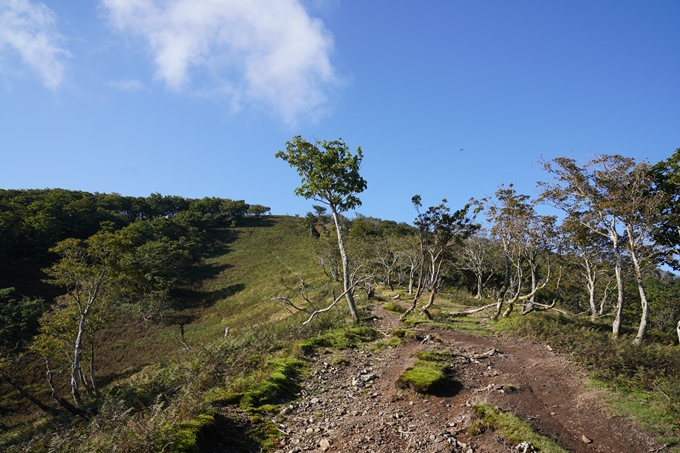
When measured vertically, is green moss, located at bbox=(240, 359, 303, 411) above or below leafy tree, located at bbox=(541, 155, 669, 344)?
below

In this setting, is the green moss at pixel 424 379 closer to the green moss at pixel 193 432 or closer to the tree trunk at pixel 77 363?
the green moss at pixel 193 432

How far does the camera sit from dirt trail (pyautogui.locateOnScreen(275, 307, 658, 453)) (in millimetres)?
7266

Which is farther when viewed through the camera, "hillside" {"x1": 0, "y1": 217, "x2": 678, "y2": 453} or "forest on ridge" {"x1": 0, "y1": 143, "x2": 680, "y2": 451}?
"forest on ridge" {"x1": 0, "y1": 143, "x2": 680, "y2": 451}

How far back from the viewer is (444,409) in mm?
8836

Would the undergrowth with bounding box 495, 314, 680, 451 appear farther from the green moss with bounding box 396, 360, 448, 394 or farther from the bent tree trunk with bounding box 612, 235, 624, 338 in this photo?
the green moss with bounding box 396, 360, 448, 394

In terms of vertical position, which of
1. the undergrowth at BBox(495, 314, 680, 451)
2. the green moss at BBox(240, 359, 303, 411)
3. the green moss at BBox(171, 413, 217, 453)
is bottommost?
the green moss at BBox(240, 359, 303, 411)

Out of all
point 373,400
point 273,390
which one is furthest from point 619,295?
point 273,390

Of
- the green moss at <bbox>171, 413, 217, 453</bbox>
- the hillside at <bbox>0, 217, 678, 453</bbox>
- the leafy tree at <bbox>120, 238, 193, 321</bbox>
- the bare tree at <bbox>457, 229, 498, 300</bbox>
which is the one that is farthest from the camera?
the leafy tree at <bbox>120, 238, 193, 321</bbox>

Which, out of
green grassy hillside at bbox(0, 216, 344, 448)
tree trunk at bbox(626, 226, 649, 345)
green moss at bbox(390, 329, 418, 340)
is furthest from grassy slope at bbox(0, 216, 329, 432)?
tree trunk at bbox(626, 226, 649, 345)

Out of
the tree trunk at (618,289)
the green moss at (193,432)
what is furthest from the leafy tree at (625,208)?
the green moss at (193,432)

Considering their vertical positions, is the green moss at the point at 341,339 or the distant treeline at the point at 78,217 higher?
the distant treeline at the point at 78,217

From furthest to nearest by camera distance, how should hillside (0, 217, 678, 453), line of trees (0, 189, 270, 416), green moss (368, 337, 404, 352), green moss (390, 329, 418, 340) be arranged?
line of trees (0, 189, 270, 416) < green moss (390, 329, 418, 340) < green moss (368, 337, 404, 352) < hillside (0, 217, 678, 453)

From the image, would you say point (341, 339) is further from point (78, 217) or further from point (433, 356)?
point (78, 217)

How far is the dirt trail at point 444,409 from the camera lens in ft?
23.8
